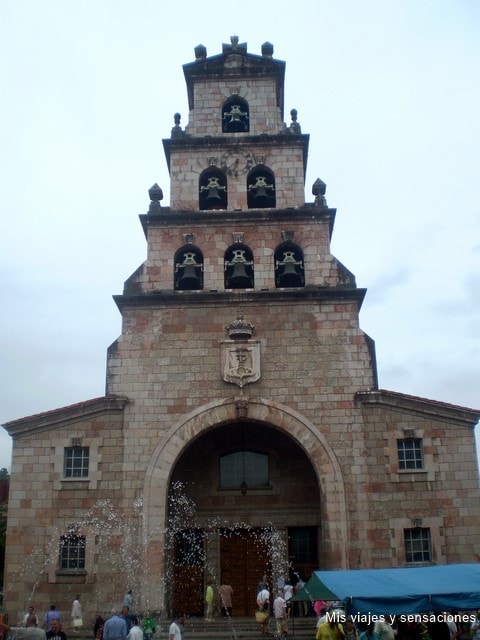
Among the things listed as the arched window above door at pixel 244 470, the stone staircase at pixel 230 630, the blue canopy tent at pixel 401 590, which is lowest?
the stone staircase at pixel 230 630

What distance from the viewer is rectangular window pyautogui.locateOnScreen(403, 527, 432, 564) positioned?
1953 centimetres

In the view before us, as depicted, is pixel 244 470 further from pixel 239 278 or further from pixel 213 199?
pixel 213 199

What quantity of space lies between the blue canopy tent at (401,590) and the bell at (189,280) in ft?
37.0

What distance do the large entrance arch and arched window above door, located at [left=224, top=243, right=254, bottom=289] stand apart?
3.90 m

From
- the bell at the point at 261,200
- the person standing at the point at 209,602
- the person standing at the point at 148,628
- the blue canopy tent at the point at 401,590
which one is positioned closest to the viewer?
the blue canopy tent at the point at 401,590

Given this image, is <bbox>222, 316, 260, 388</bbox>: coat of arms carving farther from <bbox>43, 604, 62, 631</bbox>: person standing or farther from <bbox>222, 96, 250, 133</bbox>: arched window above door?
<bbox>222, 96, 250, 133</bbox>: arched window above door

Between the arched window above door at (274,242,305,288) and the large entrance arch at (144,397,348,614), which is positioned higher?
the arched window above door at (274,242,305,288)

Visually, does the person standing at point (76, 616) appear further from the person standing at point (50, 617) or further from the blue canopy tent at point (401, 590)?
the blue canopy tent at point (401, 590)

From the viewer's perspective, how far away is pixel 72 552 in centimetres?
1973

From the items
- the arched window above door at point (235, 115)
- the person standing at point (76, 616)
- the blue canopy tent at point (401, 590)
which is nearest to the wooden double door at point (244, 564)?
the person standing at point (76, 616)

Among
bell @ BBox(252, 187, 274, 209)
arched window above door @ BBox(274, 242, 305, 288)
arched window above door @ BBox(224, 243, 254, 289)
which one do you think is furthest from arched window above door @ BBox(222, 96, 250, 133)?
arched window above door @ BBox(274, 242, 305, 288)

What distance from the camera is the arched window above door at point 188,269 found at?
73.9 feet

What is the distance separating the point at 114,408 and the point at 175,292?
395cm

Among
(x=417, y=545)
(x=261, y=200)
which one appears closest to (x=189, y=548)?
(x=417, y=545)
